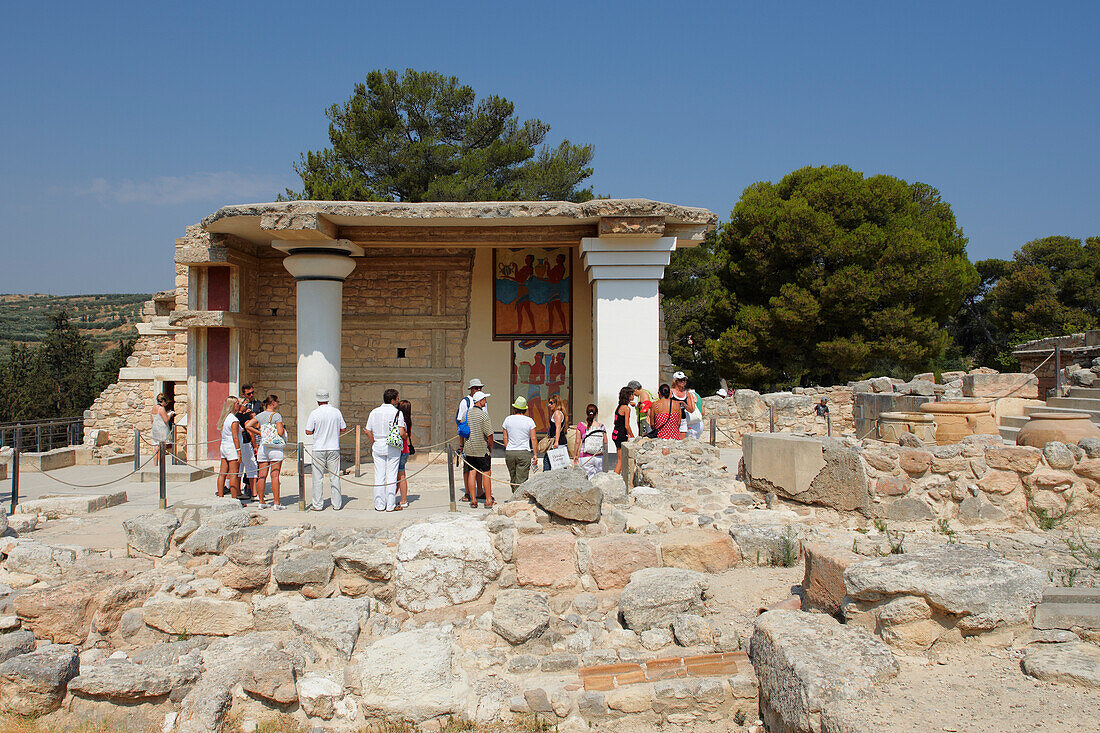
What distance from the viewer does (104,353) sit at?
128ft

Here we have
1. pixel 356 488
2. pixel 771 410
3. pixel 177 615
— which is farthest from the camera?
pixel 771 410

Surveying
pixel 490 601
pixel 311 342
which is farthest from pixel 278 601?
pixel 311 342

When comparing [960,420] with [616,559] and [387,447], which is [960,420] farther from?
[387,447]

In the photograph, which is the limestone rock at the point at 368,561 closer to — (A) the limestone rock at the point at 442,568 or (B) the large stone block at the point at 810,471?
(A) the limestone rock at the point at 442,568

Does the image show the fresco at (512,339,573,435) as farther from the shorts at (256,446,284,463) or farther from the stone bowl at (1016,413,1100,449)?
the stone bowl at (1016,413,1100,449)

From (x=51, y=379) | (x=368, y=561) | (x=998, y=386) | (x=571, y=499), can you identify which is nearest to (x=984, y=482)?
(x=571, y=499)

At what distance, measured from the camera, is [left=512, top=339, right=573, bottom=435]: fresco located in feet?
37.1

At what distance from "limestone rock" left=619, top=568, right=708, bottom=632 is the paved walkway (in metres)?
2.10

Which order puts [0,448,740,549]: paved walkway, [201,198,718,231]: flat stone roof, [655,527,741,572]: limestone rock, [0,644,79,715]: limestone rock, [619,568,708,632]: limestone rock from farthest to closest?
1. [201,198,718,231]: flat stone roof
2. [0,448,740,549]: paved walkway
3. [655,527,741,572]: limestone rock
4. [619,568,708,632]: limestone rock
5. [0,644,79,715]: limestone rock

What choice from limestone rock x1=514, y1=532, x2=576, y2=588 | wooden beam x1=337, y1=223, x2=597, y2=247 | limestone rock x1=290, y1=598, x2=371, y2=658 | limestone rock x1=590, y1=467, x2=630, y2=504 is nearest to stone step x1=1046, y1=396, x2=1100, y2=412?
wooden beam x1=337, y1=223, x2=597, y2=247

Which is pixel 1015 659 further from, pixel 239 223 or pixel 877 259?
pixel 877 259

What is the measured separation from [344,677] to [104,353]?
140 ft

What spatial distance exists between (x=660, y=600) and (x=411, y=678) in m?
1.51

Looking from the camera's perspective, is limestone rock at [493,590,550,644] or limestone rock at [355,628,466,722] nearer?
limestone rock at [355,628,466,722]
